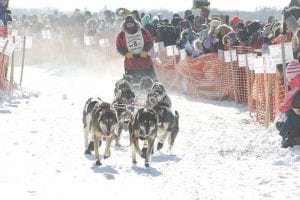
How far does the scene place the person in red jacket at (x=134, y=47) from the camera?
1074cm

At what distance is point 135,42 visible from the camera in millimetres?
10820

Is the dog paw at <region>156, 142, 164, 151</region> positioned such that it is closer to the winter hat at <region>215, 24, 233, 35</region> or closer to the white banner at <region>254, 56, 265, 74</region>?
the white banner at <region>254, 56, 265, 74</region>

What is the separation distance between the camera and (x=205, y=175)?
664cm

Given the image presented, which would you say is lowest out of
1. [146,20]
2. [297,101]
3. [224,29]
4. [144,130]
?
[144,130]

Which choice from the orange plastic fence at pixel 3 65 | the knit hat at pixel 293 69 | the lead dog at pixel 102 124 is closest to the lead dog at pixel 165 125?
the lead dog at pixel 102 124

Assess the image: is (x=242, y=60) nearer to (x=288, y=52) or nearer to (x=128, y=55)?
(x=128, y=55)

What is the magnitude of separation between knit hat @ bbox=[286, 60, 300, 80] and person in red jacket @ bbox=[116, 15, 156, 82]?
11.8 feet

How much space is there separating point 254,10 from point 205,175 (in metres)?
41.5

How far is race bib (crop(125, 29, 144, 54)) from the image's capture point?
35.3 ft

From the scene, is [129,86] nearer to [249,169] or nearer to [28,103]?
[249,169]

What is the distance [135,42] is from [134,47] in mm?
88

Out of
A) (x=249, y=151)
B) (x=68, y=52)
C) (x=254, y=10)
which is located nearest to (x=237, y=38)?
(x=249, y=151)

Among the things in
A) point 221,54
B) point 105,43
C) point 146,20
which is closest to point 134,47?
point 221,54

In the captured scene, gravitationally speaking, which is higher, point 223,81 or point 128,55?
point 128,55
